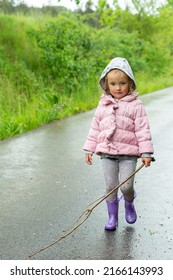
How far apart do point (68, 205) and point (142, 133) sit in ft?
4.74

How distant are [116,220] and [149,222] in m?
0.36

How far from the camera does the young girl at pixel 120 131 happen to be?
15.9 feet

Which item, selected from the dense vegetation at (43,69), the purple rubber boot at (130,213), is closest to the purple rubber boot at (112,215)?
the purple rubber boot at (130,213)

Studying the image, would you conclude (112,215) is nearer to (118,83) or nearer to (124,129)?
(124,129)

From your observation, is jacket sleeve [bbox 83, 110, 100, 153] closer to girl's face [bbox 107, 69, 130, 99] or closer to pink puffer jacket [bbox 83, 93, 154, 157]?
pink puffer jacket [bbox 83, 93, 154, 157]

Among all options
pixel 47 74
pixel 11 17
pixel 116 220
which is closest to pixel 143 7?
pixel 11 17

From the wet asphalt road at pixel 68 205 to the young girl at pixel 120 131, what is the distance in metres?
0.34

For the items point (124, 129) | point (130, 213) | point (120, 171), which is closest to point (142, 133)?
point (124, 129)

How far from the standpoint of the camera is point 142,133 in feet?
15.8

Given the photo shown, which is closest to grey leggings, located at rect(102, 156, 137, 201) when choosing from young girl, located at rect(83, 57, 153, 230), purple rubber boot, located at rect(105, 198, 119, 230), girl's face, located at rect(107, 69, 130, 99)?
young girl, located at rect(83, 57, 153, 230)

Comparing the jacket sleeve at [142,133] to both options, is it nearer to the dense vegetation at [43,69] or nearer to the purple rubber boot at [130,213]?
the purple rubber boot at [130,213]

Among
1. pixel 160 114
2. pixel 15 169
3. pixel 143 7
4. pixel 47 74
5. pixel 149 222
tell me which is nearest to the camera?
pixel 149 222

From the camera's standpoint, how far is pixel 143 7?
129 ft
